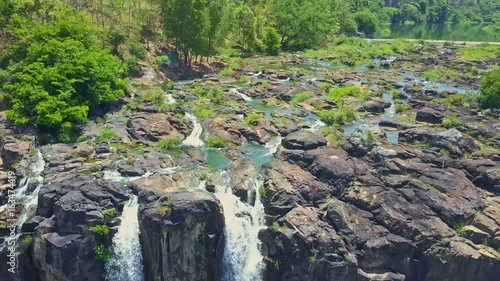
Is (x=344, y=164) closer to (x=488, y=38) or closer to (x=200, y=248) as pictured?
(x=200, y=248)

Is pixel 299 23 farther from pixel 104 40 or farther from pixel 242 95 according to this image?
pixel 104 40

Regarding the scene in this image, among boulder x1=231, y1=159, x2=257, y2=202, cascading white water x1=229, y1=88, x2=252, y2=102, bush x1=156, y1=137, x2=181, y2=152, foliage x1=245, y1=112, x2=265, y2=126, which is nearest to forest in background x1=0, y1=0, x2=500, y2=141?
bush x1=156, y1=137, x2=181, y2=152

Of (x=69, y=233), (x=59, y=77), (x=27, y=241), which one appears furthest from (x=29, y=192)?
(x=59, y=77)

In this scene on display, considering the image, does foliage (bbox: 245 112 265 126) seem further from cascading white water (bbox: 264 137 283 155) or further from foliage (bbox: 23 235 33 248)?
foliage (bbox: 23 235 33 248)

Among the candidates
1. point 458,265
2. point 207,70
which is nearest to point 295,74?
point 207,70

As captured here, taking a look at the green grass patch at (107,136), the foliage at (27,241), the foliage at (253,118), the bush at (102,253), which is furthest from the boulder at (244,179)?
the foliage at (27,241)
